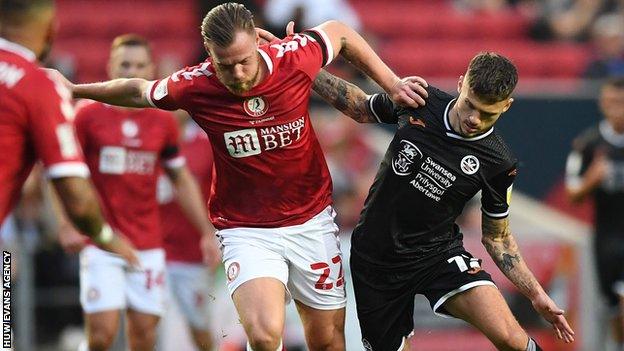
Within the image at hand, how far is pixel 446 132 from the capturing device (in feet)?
20.2

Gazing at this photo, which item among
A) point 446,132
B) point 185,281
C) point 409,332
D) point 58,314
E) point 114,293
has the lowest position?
point 58,314

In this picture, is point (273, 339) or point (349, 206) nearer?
point (273, 339)

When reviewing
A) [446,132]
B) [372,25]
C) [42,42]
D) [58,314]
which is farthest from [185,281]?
[372,25]

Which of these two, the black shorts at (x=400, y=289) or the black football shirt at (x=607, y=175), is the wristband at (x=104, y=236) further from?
the black football shirt at (x=607, y=175)

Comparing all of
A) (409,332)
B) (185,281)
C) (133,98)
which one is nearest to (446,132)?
(409,332)

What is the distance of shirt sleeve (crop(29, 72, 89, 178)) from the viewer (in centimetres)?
461

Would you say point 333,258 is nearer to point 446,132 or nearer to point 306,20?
point 446,132

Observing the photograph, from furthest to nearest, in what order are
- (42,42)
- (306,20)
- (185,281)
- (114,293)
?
1. (306,20)
2. (185,281)
3. (114,293)
4. (42,42)

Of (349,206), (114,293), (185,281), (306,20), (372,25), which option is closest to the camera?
(114,293)

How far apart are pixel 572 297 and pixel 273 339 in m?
6.29

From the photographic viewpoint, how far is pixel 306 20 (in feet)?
46.9

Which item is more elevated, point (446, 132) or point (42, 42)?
point (42, 42)

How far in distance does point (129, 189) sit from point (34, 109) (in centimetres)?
367

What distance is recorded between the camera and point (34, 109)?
460 cm
